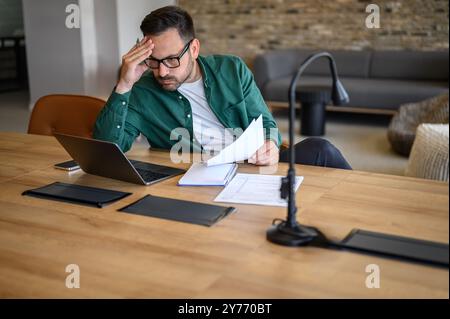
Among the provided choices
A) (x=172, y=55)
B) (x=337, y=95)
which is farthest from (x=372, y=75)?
(x=337, y=95)

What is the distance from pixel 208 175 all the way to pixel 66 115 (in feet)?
3.65

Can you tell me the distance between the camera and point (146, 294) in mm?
1020

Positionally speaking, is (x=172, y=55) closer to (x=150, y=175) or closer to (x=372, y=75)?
(x=150, y=175)

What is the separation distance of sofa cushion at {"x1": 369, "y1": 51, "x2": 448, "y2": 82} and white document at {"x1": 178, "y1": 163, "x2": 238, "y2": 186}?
201 inches

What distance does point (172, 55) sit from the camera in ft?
6.73

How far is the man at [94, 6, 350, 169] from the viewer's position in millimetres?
2039

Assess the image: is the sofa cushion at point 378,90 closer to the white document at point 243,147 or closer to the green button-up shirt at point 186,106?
the green button-up shirt at point 186,106

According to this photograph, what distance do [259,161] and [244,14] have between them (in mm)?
5725

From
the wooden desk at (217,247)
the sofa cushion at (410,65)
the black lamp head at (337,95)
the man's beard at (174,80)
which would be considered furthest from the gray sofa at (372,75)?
the black lamp head at (337,95)

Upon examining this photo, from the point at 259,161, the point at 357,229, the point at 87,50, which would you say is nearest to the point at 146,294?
the point at 357,229

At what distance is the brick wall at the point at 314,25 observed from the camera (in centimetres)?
647

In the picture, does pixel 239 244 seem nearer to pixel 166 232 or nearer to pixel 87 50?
pixel 166 232

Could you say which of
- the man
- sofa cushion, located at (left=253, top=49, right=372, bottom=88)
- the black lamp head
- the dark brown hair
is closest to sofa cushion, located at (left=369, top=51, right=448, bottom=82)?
sofa cushion, located at (left=253, top=49, right=372, bottom=88)

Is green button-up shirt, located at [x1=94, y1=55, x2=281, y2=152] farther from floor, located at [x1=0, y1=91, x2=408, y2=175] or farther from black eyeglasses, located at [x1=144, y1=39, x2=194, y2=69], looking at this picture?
floor, located at [x1=0, y1=91, x2=408, y2=175]
